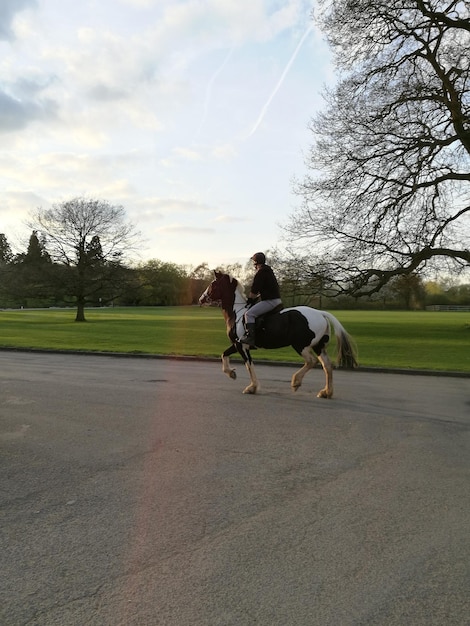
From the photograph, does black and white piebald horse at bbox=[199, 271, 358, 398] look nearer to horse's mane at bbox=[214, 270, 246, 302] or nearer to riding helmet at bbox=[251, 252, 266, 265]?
horse's mane at bbox=[214, 270, 246, 302]

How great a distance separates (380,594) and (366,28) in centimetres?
2383

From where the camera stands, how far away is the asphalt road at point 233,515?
9.34 ft

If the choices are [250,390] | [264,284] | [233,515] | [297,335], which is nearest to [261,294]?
[264,284]

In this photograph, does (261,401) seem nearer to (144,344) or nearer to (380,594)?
(380,594)

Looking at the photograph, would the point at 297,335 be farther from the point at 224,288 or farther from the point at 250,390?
the point at 224,288

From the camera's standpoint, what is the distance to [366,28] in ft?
71.9

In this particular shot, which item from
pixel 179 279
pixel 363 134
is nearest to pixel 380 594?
pixel 363 134

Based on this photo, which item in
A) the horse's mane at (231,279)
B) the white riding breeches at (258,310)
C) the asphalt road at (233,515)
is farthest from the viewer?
the horse's mane at (231,279)

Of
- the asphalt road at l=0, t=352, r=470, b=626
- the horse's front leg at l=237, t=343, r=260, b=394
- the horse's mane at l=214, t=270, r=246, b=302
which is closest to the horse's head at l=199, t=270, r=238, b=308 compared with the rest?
the horse's mane at l=214, t=270, r=246, b=302

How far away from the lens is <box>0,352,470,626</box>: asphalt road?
285 centimetres

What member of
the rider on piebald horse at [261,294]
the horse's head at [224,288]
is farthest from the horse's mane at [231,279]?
the rider on piebald horse at [261,294]

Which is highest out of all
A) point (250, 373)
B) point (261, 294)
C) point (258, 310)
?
point (261, 294)

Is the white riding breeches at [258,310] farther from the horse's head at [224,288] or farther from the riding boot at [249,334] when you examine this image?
the horse's head at [224,288]

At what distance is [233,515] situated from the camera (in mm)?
4016
